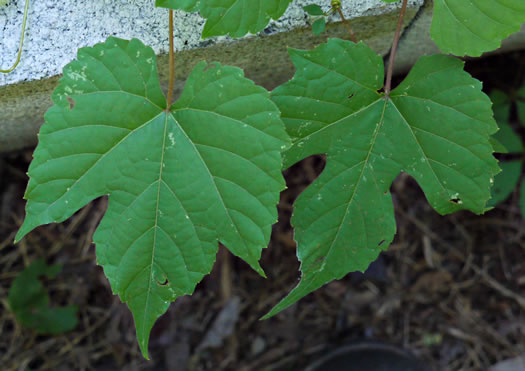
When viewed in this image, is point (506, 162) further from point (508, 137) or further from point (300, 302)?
point (300, 302)

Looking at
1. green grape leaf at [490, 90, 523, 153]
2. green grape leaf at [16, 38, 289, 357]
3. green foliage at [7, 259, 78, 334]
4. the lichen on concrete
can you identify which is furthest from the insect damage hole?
green grape leaf at [490, 90, 523, 153]

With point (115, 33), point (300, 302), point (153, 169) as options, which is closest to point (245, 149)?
point (153, 169)

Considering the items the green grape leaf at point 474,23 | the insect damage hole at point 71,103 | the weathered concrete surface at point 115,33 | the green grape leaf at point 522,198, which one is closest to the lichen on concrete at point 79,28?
the weathered concrete surface at point 115,33

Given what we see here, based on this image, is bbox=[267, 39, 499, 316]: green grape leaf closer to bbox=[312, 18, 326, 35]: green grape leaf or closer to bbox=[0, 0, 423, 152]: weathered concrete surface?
bbox=[312, 18, 326, 35]: green grape leaf

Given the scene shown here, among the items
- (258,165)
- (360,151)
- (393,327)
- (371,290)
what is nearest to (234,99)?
(258,165)

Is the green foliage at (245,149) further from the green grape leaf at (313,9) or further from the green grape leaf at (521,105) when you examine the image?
the green grape leaf at (521,105)

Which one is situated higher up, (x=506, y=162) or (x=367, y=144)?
(x=367, y=144)

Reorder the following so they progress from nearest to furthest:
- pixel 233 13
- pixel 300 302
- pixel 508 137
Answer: pixel 233 13, pixel 508 137, pixel 300 302
